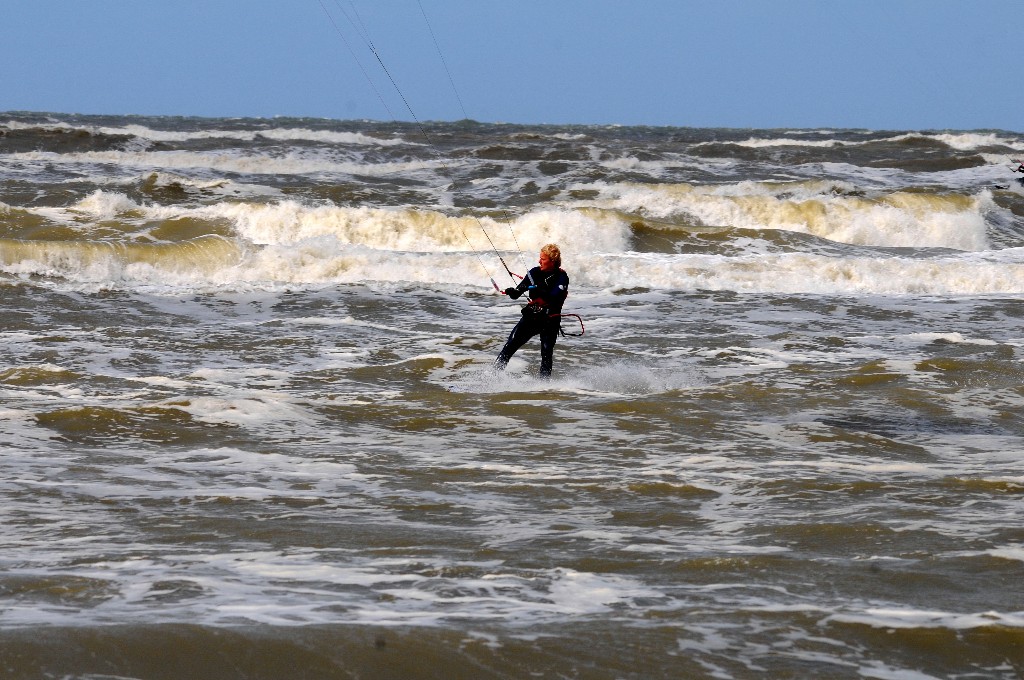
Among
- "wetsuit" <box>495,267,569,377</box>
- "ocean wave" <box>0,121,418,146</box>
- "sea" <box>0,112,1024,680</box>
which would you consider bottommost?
"sea" <box>0,112,1024,680</box>

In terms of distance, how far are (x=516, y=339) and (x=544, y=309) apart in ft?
1.41

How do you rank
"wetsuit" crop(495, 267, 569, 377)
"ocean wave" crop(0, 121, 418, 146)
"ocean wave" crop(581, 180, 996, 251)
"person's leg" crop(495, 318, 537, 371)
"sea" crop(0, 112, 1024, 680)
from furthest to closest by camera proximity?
1. "ocean wave" crop(0, 121, 418, 146)
2. "ocean wave" crop(581, 180, 996, 251)
3. "person's leg" crop(495, 318, 537, 371)
4. "wetsuit" crop(495, 267, 569, 377)
5. "sea" crop(0, 112, 1024, 680)

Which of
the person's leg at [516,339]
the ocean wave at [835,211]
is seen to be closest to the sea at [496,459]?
the person's leg at [516,339]

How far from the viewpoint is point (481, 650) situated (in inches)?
176

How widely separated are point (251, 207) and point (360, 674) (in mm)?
19651

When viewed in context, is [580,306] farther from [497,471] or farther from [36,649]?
[36,649]

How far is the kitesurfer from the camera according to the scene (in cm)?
1105

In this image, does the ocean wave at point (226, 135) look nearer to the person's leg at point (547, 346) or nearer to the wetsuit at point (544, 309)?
the wetsuit at point (544, 309)

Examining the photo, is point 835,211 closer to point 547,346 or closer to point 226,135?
point 547,346

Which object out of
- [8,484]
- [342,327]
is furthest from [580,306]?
[8,484]

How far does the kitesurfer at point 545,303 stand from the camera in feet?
36.2

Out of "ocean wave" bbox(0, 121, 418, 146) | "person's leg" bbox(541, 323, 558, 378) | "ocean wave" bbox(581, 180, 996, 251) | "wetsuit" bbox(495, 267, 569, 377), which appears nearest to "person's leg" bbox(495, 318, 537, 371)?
"wetsuit" bbox(495, 267, 569, 377)

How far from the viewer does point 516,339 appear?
11.3 metres

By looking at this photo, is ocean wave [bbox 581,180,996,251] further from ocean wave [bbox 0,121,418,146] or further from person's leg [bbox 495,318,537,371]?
ocean wave [bbox 0,121,418,146]
